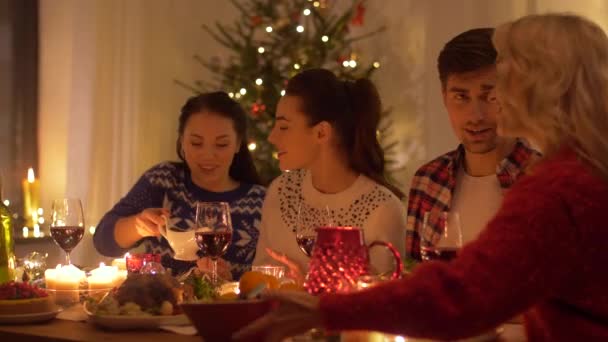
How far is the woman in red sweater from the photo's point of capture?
1.01m

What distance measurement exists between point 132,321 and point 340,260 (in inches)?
16.1

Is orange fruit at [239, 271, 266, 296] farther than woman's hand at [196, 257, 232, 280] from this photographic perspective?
No

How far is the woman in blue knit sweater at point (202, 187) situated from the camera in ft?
9.23

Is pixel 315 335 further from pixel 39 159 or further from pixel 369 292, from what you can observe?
pixel 39 159

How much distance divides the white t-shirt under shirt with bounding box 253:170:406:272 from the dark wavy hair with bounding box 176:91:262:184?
13.1 inches

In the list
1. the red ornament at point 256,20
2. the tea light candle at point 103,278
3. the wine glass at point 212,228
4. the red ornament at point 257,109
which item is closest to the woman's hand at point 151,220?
the tea light candle at point 103,278

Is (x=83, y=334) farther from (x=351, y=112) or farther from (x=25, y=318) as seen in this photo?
(x=351, y=112)

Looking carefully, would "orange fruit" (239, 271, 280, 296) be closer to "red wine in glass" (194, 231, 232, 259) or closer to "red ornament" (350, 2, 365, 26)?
"red wine in glass" (194, 231, 232, 259)

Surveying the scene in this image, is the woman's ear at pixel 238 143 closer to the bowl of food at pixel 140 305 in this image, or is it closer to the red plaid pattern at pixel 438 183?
the red plaid pattern at pixel 438 183

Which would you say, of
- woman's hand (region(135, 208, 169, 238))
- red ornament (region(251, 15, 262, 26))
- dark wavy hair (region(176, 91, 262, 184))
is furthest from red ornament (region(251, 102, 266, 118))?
woman's hand (region(135, 208, 169, 238))

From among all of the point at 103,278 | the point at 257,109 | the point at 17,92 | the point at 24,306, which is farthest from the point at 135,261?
the point at 17,92

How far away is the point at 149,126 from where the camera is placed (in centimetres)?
501

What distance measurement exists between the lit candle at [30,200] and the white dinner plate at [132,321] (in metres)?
2.98

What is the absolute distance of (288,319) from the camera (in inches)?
43.1
